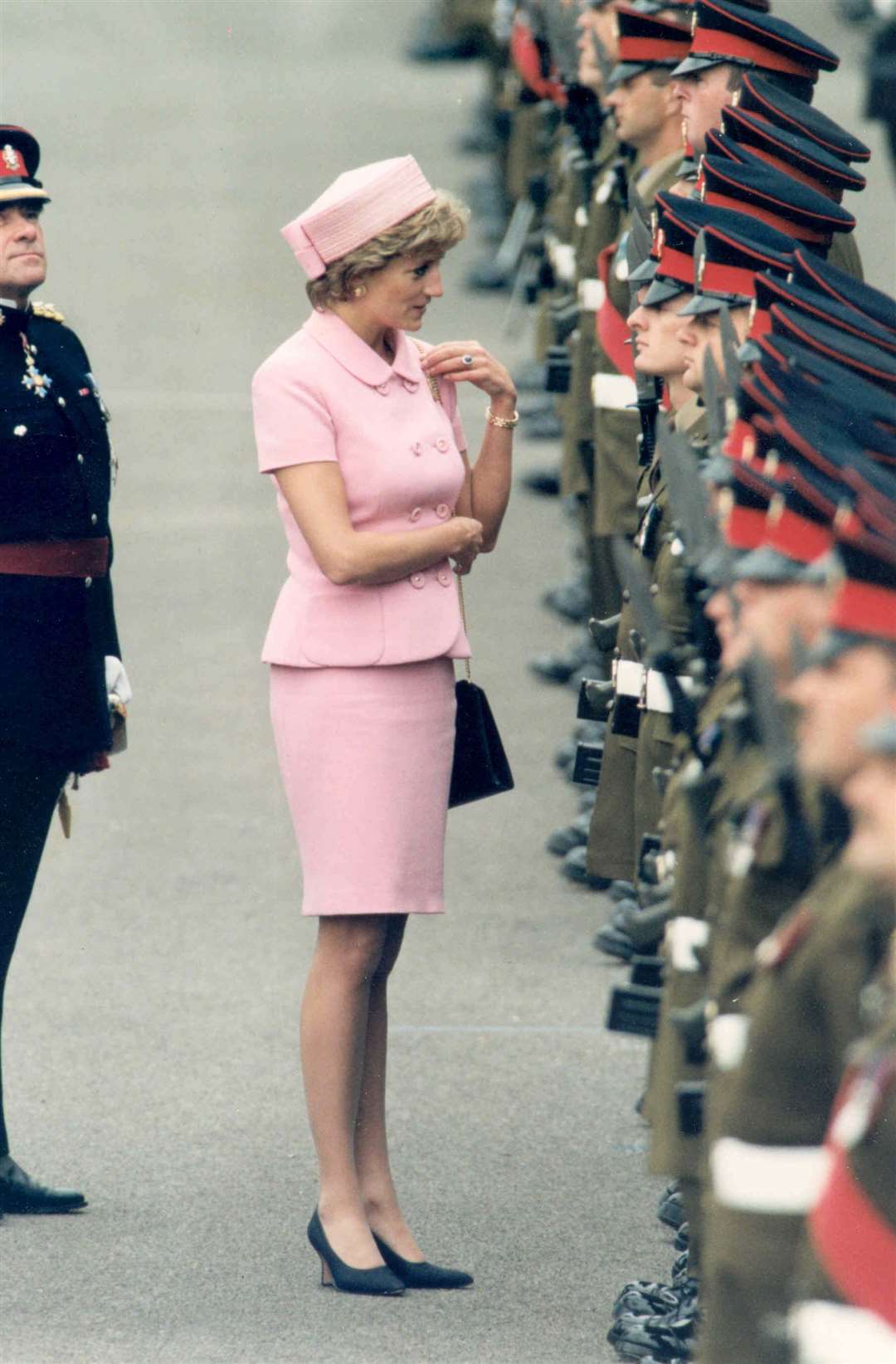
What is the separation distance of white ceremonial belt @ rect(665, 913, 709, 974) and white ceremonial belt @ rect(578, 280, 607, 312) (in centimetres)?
377

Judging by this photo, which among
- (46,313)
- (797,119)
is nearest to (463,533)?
(46,313)

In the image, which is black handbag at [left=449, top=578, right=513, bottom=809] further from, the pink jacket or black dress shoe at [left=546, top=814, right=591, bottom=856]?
black dress shoe at [left=546, top=814, right=591, bottom=856]

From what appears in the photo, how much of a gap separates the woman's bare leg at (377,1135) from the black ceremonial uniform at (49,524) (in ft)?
2.31

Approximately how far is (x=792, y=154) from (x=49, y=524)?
1.50 meters

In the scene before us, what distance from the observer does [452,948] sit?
6.65m

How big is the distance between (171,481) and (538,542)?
1912mm

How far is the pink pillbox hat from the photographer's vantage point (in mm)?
4410

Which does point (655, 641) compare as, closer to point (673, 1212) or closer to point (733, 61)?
point (673, 1212)

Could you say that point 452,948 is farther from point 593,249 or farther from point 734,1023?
point 734,1023

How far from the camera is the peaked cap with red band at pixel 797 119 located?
5.13m

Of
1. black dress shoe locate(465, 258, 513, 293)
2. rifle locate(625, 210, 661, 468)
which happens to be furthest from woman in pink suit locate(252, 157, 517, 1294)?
black dress shoe locate(465, 258, 513, 293)

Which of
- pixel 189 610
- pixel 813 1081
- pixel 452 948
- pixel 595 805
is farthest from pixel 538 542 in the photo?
pixel 813 1081

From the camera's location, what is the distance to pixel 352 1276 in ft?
14.9

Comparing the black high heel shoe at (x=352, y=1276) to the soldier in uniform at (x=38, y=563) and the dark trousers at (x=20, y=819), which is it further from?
the dark trousers at (x=20, y=819)
